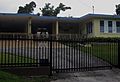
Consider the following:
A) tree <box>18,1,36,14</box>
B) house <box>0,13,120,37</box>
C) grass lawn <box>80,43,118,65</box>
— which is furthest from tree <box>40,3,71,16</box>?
grass lawn <box>80,43,118,65</box>

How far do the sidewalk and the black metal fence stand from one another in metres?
0.52

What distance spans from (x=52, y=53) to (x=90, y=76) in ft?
7.69

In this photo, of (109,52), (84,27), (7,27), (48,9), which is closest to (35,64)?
(109,52)

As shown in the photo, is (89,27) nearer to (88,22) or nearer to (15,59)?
(88,22)

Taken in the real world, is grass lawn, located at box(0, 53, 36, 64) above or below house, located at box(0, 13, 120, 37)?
below

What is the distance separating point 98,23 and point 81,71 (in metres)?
20.8

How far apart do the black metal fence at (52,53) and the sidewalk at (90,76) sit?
1.72 feet

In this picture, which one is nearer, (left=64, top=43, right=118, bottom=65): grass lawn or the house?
(left=64, top=43, right=118, bottom=65): grass lawn

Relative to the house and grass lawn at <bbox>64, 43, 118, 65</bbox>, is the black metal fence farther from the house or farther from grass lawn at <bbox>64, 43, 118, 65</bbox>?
the house

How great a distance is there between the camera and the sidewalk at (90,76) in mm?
12109

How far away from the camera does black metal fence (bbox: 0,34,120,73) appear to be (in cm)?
1275

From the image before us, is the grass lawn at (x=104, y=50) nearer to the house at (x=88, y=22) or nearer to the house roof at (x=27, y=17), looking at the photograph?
the house at (x=88, y=22)

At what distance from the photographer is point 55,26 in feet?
129

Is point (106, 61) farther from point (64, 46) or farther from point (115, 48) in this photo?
point (64, 46)
